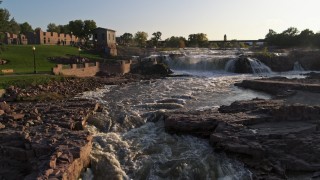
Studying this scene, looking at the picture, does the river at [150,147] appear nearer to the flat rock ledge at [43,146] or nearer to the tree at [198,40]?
the flat rock ledge at [43,146]

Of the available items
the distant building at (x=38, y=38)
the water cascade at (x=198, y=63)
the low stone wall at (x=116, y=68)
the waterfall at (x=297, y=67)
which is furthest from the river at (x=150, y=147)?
the distant building at (x=38, y=38)

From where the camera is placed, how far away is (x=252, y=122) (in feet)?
59.8

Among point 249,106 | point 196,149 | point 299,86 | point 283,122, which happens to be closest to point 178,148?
point 196,149

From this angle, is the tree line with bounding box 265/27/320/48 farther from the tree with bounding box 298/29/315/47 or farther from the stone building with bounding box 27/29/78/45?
the stone building with bounding box 27/29/78/45

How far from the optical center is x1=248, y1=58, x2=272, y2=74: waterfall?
2089 inches

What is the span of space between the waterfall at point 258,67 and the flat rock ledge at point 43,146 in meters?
37.3

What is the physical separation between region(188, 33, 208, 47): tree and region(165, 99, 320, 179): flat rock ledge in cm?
→ 10201

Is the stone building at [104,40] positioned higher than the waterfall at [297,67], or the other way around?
the stone building at [104,40]

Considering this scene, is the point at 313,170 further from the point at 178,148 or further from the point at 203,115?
the point at 203,115

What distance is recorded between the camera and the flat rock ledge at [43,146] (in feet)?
42.9

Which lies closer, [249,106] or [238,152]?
[238,152]

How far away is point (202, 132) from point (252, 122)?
264cm

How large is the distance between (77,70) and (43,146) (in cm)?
2875

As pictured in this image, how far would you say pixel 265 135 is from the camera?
1608 cm
